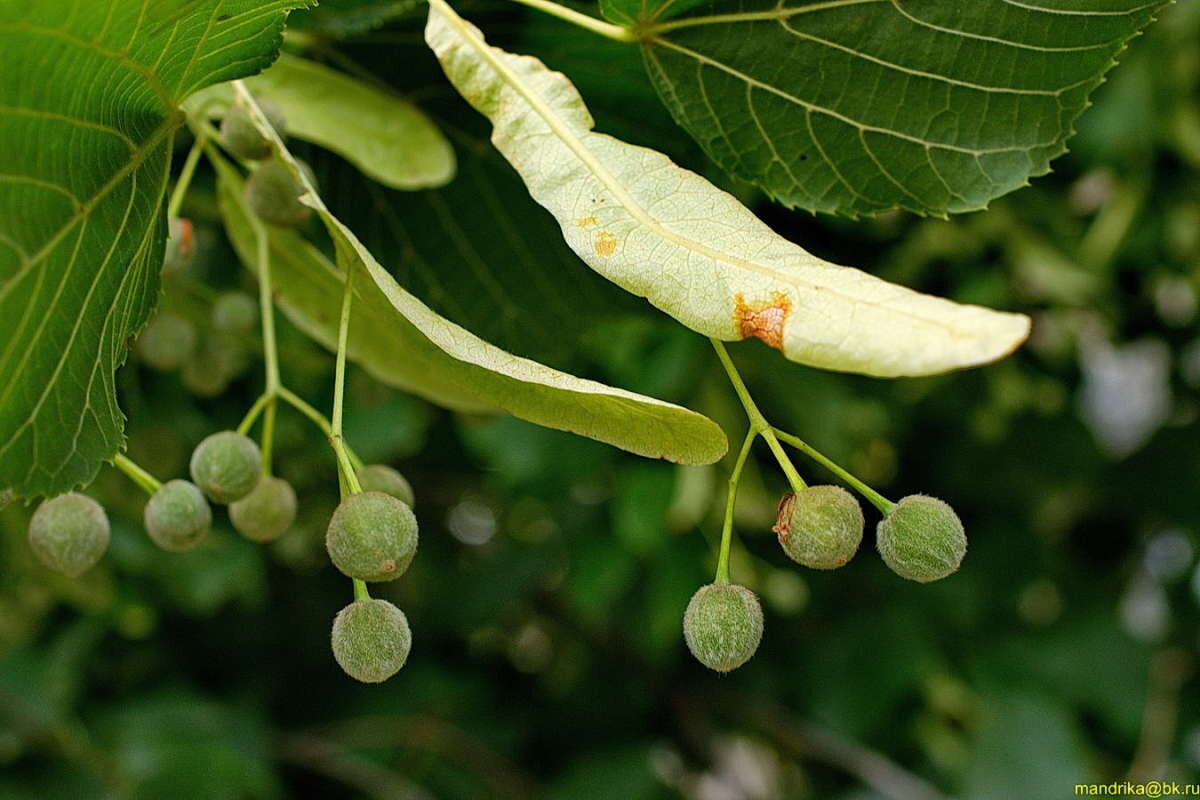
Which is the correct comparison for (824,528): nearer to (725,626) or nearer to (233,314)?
(725,626)

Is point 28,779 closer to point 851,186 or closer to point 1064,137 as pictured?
point 851,186

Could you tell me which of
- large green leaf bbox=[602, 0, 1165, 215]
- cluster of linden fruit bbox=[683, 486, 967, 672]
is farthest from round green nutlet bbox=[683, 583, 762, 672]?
large green leaf bbox=[602, 0, 1165, 215]

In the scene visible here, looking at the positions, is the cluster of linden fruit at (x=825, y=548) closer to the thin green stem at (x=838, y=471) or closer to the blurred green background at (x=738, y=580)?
the thin green stem at (x=838, y=471)

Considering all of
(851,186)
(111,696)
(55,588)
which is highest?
(851,186)

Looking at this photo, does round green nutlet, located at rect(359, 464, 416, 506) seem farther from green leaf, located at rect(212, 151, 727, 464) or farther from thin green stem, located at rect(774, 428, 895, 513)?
thin green stem, located at rect(774, 428, 895, 513)

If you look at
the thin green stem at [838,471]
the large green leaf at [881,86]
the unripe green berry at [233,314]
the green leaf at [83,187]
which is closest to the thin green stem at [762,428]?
the thin green stem at [838,471]

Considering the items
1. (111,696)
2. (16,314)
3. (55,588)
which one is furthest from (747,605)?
(111,696)
